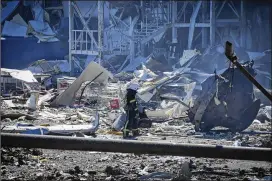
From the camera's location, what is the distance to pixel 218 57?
23906mm

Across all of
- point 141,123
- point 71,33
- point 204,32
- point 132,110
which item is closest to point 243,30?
point 204,32

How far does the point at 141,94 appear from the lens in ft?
52.9

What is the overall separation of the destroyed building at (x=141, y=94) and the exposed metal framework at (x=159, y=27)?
0.07m

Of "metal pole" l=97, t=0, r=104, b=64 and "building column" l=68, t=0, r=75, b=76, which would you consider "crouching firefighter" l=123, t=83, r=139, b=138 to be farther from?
"building column" l=68, t=0, r=75, b=76

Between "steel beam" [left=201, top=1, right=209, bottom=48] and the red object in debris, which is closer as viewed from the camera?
the red object in debris

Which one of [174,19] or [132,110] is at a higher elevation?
[174,19]

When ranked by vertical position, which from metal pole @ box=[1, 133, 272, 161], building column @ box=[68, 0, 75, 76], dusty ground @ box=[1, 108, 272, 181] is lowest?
dusty ground @ box=[1, 108, 272, 181]

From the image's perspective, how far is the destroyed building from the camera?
6605 millimetres

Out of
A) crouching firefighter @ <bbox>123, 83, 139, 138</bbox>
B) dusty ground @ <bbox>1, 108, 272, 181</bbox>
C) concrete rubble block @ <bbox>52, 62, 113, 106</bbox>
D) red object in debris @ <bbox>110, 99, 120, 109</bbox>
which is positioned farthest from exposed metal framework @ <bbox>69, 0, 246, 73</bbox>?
dusty ground @ <bbox>1, 108, 272, 181</bbox>

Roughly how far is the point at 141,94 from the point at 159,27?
41.6 ft

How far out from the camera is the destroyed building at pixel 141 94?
6.61 meters

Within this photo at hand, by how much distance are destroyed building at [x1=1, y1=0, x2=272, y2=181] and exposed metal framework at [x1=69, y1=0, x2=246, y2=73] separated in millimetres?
69

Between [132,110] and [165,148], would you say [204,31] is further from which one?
[165,148]

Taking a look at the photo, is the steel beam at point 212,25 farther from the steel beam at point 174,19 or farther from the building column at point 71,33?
the building column at point 71,33
